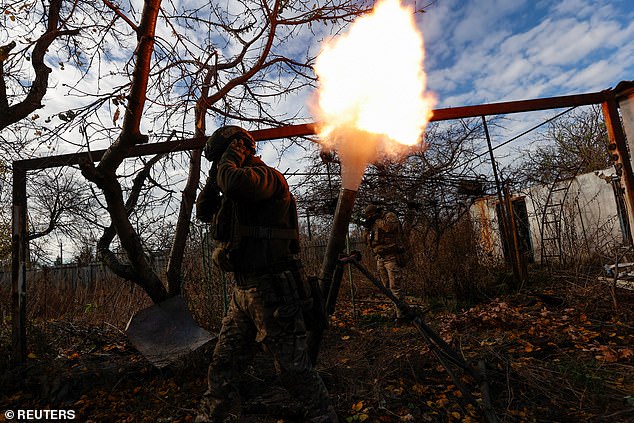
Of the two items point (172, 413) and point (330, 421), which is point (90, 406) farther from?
point (330, 421)

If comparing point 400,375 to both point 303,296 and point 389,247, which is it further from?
point 389,247

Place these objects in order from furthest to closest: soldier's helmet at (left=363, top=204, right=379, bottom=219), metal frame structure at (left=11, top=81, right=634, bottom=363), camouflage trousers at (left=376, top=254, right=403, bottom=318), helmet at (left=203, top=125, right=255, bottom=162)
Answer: soldier's helmet at (left=363, top=204, right=379, bottom=219) → camouflage trousers at (left=376, top=254, right=403, bottom=318) → metal frame structure at (left=11, top=81, right=634, bottom=363) → helmet at (left=203, top=125, right=255, bottom=162)

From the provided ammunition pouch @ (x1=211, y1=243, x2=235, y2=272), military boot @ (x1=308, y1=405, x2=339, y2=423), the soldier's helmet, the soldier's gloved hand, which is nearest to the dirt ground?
military boot @ (x1=308, y1=405, x2=339, y2=423)

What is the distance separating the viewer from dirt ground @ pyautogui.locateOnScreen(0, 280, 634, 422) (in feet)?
9.64

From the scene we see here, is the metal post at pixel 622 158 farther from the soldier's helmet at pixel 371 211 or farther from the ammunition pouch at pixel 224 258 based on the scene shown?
the soldier's helmet at pixel 371 211

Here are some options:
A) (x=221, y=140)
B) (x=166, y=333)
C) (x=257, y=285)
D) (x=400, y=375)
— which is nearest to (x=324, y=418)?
(x=257, y=285)

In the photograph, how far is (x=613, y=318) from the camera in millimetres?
4984

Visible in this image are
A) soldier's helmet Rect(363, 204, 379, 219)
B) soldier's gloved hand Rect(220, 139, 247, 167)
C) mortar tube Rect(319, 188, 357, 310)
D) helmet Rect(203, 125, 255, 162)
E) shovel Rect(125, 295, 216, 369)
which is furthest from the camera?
soldier's helmet Rect(363, 204, 379, 219)

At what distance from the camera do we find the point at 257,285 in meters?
2.56

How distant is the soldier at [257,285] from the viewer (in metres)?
2.43

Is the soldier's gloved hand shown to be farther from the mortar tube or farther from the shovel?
the shovel

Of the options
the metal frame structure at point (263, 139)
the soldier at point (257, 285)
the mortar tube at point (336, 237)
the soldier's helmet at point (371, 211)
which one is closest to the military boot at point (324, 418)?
the soldier at point (257, 285)

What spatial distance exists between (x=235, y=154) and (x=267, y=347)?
4.58 ft

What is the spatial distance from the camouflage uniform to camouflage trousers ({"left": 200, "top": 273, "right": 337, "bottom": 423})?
16.8 ft
